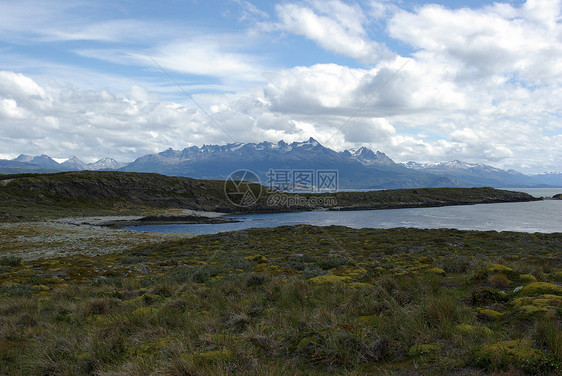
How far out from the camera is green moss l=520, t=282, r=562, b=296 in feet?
A: 21.5

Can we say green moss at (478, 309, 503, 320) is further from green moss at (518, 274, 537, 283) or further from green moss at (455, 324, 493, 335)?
green moss at (518, 274, 537, 283)

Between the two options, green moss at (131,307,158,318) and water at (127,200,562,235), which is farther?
water at (127,200,562,235)

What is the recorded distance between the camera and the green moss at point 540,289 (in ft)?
21.5

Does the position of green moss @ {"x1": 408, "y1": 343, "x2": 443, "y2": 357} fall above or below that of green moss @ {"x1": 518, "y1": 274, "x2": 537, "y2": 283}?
below

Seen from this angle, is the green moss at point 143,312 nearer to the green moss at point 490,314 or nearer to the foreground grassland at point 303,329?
the foreground grassland at point 303,329

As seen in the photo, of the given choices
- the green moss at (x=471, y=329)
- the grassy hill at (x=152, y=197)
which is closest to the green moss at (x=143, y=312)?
the green moss at (x=471, y=329)

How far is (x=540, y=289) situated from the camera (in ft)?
22.0

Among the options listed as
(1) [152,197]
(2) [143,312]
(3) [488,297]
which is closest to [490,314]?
(3) [488,297]

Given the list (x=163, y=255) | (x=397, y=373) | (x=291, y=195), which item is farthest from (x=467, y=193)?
(x=397, y=373)

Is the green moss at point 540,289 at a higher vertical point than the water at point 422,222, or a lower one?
higher

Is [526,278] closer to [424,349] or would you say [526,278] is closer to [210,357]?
[424,349]

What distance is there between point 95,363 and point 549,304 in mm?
8192

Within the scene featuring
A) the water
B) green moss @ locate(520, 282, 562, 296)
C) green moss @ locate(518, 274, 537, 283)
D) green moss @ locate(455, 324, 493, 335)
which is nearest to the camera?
green moss @ locate(455, 324, 493, 335)

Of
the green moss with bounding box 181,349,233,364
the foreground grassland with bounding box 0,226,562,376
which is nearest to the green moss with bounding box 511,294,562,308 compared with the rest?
the foreground grassland with bounding box 0,226,562,376
